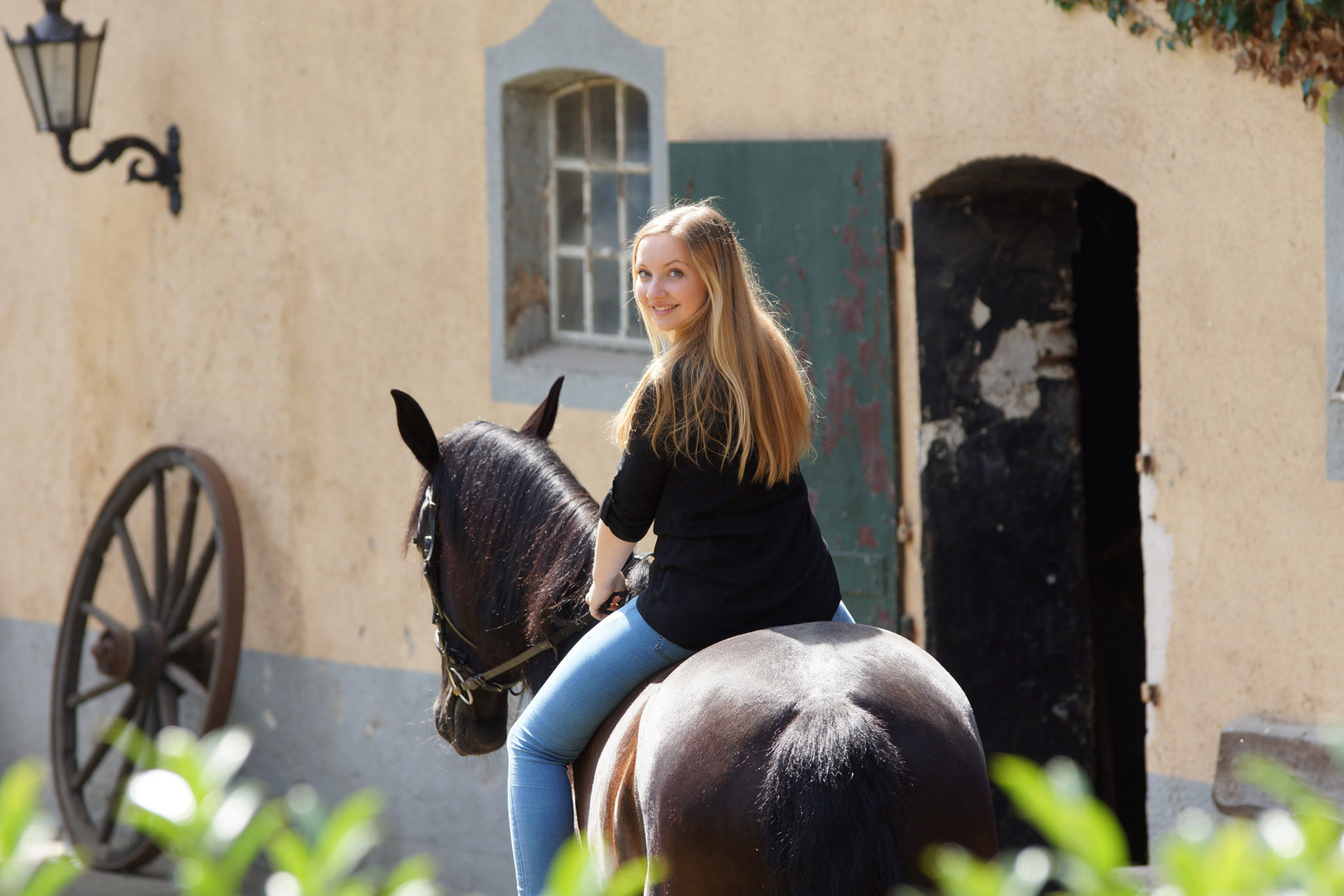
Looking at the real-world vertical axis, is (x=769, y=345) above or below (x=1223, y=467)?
above

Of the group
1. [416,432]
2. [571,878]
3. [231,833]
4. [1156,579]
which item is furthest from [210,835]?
[1156,579]

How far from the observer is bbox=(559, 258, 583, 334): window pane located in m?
6.18

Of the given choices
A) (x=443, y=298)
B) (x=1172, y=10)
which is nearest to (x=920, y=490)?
(x=1172, y=10)

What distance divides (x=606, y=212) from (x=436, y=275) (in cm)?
73

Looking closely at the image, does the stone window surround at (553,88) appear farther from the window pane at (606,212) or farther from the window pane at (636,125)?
Answer: the window pane at (606,212)

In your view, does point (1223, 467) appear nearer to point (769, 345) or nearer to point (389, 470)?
point (769, 345)

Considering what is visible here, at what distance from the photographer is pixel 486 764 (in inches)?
241

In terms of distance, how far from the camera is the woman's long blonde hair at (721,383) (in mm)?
2701

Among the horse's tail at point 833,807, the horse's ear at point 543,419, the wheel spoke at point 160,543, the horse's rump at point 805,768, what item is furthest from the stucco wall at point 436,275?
the horse's tail at point 833,807

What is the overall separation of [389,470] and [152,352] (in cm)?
158

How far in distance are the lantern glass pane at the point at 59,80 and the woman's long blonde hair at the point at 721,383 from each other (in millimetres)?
4774

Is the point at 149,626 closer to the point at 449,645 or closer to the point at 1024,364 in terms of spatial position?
the point at 449,645

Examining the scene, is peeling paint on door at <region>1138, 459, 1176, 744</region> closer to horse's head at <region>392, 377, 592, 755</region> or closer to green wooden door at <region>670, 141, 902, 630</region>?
green wooden door at <region>670, 141, 902, 630</region>

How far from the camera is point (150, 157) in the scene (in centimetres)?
703
